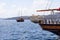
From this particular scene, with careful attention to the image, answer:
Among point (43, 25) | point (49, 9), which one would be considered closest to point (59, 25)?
point (43, 25)

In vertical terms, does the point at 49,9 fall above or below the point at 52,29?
above

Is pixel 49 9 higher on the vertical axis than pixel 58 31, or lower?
higher

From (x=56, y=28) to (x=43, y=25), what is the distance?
3171 millimetres

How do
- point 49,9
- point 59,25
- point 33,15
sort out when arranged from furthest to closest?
point 33,15, point 49,9, point 59,25

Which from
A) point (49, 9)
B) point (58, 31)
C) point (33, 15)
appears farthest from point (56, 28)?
point (33, 15)

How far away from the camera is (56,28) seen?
43.6m

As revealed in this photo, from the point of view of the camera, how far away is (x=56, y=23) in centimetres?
4456

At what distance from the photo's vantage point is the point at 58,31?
43.7m

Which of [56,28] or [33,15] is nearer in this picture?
[56,28]

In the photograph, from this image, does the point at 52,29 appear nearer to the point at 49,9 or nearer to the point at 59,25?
the point at 59,25

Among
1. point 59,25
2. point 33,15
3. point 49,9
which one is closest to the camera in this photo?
point 59,25

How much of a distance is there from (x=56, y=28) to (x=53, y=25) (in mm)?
808

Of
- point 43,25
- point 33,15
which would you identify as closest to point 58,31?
point 43,25

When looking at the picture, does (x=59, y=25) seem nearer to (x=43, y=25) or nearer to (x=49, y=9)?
(x=43, y=25)
